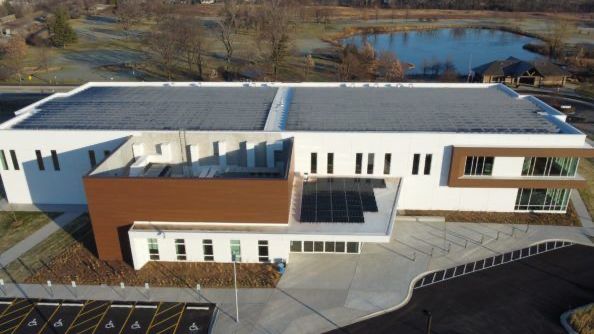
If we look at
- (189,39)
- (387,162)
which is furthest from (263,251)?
(189,39)

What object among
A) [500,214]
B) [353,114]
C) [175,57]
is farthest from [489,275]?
[175,57]

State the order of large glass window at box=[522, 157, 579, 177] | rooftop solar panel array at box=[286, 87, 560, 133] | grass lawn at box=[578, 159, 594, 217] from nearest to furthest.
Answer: large glass window at box=[522, 157, 579, 177], rooftop solar panel array at box=[286, 87, 560, 133], grass lawn at box=[578, 159, 594, 217]

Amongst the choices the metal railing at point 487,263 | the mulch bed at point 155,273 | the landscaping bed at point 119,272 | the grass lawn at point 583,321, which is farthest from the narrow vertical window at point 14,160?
the grass lawn at point 583,321

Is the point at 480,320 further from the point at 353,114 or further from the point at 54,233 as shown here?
the point at 54,233

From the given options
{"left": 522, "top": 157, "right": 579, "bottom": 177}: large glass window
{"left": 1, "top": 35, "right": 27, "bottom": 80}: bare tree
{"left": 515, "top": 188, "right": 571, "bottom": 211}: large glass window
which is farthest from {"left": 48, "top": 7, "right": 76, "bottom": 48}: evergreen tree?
{"left": 515, "top": 188, "right": 571, "bottom": 211}: large glass window

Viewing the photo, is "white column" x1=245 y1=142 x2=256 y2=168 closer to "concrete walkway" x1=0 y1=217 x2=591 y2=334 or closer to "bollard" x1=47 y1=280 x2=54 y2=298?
"concrete walkway" x1=0 y1=217 x2=591 y2=334

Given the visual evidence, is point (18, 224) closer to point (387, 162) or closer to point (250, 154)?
point (250, 154)
